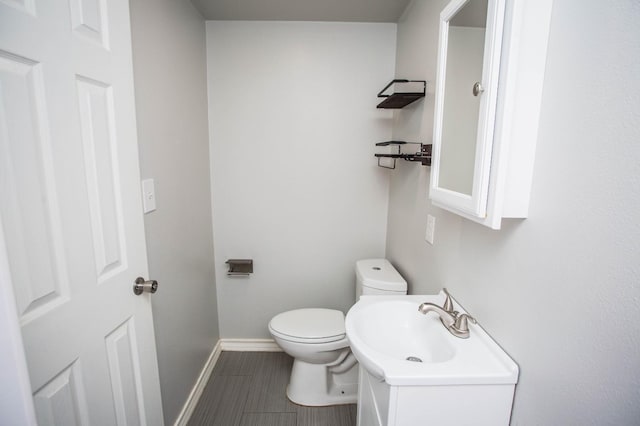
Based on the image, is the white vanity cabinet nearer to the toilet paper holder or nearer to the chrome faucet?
the chrome faucet

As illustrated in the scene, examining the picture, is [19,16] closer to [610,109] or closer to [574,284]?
[610,109]

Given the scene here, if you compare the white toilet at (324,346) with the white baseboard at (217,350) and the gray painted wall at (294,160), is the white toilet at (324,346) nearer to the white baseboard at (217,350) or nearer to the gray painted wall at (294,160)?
the gray painted wall at (294,160)

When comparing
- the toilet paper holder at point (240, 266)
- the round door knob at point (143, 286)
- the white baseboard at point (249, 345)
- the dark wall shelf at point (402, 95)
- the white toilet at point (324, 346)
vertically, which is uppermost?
the dark wall shelf at point (402, 95)

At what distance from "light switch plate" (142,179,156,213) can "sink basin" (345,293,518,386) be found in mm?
985

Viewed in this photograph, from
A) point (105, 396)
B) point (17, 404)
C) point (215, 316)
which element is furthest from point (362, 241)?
point (17, 404)

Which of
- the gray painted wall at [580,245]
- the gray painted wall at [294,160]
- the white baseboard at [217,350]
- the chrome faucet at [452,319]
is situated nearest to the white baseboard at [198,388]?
the white baseboard at [217,350]

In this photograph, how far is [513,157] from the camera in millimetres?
749

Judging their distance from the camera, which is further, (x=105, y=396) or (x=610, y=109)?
(x=105, y=396)

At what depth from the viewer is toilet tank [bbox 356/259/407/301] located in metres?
1.60

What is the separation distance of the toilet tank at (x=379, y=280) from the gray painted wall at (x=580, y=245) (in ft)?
2.18

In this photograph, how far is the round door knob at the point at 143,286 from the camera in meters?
0.98

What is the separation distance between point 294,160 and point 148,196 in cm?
103

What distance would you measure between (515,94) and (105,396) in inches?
56.0

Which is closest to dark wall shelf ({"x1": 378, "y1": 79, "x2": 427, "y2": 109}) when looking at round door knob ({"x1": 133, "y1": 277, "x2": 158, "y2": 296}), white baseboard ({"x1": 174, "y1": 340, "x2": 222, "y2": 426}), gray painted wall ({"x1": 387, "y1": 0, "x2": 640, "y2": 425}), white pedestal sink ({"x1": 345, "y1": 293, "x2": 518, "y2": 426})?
gray painted wall ({"x1": 387, "y1": 0, "x2": 640, "y2": 425})
